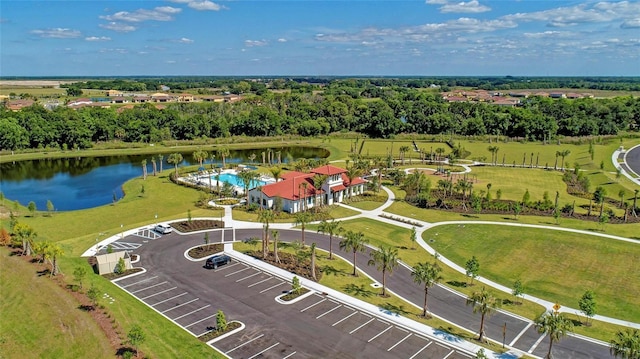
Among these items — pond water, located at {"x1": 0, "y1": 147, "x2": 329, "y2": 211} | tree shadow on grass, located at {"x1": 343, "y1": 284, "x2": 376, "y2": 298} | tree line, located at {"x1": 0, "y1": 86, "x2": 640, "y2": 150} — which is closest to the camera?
tree shadow on grass, located at {"x1": 343, "y1": 284, "x2": 376, "y2": 298}

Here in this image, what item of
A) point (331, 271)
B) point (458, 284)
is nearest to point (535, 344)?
point (458, 284)

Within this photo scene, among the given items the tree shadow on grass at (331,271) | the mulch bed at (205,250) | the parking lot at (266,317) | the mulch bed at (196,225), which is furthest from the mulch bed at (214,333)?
the mulch bed at (196,225)

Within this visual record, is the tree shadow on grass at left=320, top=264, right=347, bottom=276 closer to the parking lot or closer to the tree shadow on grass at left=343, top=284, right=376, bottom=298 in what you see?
the tree shadow on grass at left=343, top=284, right=376, bottom=298

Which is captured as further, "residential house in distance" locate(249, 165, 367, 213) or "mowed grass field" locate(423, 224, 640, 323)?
"residential house in distance" locate(249, 165, 367, 213)

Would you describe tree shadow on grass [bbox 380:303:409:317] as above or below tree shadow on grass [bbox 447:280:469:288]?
above

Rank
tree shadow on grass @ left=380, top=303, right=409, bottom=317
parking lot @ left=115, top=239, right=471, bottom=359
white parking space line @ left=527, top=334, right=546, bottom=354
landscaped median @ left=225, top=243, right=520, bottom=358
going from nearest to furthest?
parking lot @ left=115, top=239, right=471, bottom=359 < white parking space line @ left=527, top=334, right=546, bottom=354 < landscaped median @ left=225, top=243, right=520, bottom=358 < tree shadow on grass @ left=380, top=303, right=409, bottom=317

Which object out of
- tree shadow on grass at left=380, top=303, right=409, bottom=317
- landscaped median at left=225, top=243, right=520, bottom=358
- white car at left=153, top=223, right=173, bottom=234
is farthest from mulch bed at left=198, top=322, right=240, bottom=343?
white car at left=153, top=223, right=173, bottom=234

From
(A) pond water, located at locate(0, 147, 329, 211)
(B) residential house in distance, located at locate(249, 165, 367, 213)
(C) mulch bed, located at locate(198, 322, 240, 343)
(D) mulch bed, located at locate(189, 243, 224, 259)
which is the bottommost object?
(A) pond water, located at locate(0, 147, 329, 211)
